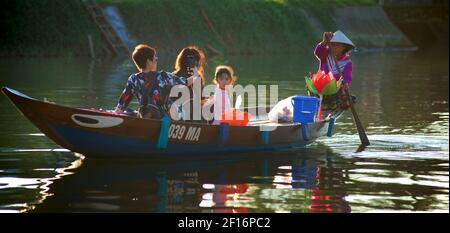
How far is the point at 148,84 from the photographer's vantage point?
15.1m

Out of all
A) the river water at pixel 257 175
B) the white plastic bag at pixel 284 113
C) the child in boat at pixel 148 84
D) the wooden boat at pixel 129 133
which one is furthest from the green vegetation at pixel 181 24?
the child in boat at pixel 148 84

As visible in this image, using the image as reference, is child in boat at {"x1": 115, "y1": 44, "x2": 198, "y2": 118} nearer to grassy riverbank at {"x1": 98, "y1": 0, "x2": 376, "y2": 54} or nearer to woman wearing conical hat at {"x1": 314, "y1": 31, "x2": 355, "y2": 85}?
woman wearing conical hat at {"x1": 314, "y1": 31, "x2": 355, "y2": 85}

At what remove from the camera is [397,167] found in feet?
50.4

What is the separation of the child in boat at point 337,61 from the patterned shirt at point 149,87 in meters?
3.88

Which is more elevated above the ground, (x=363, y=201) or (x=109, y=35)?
(x=109, y=35)

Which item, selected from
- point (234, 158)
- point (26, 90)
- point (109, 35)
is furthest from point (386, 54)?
point (234, 158)

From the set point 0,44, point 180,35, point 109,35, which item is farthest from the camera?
point 180,35

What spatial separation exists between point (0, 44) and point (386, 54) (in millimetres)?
21240

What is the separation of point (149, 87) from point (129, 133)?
0.75 metres

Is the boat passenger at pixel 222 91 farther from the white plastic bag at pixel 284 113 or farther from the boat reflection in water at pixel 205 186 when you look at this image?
the white plastic bag at pixel 284 113

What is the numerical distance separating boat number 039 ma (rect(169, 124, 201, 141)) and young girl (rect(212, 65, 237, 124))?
77cm

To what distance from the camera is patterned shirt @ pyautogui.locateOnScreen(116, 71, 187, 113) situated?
49.7 feet

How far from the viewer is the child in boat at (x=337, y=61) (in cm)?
1841
